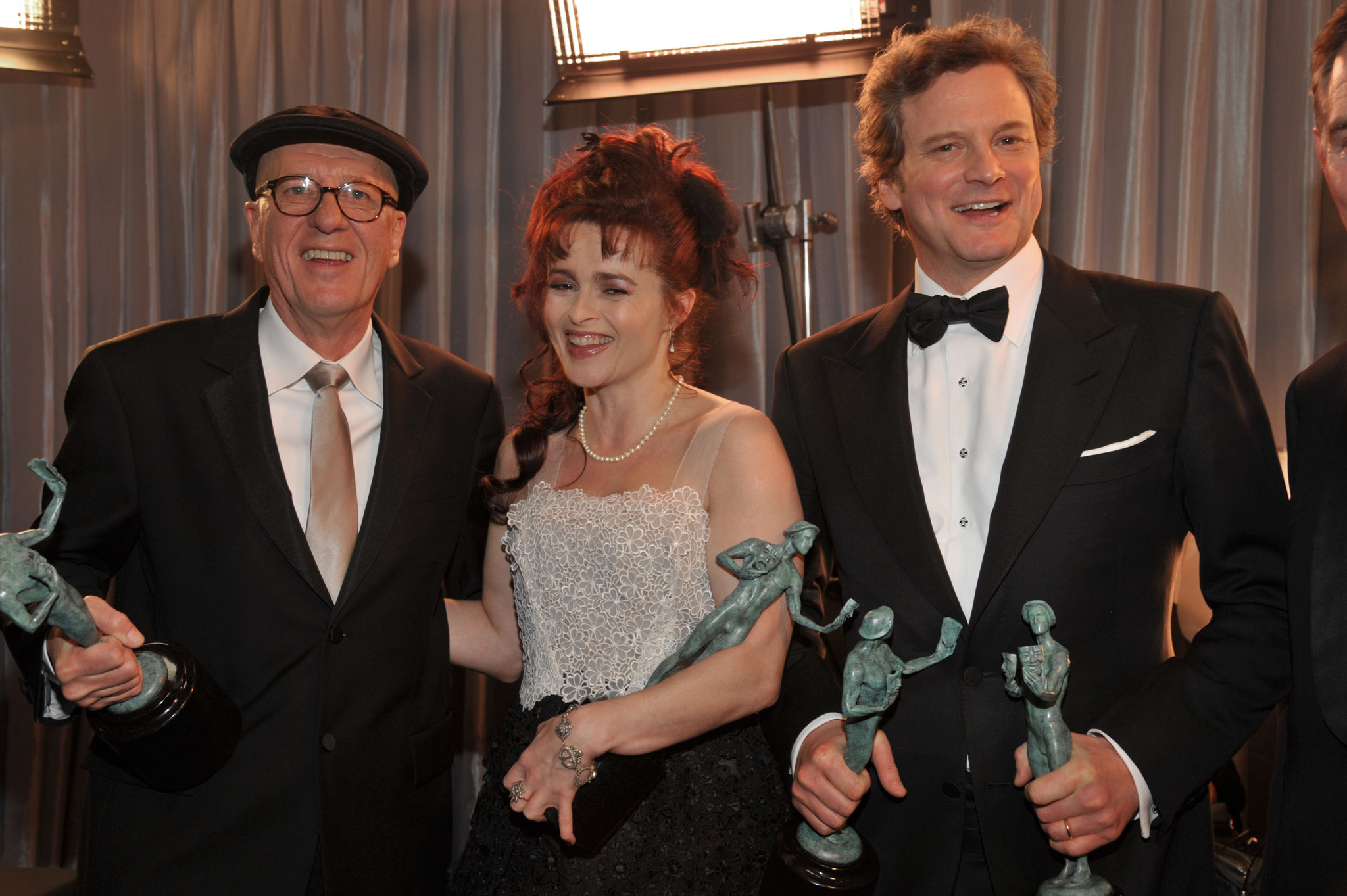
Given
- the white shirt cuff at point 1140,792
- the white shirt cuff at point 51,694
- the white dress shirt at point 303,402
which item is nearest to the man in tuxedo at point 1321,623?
the white shirt cuff at point 1140,792

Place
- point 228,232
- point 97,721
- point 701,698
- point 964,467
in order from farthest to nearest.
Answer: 1. point 228,232
2. point 964,467
3. point 701,698
4. point 97,721

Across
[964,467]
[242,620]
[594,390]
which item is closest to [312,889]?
[242,620]

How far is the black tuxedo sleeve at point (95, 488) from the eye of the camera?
178 cm

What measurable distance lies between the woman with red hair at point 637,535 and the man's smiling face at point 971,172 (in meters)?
0.39

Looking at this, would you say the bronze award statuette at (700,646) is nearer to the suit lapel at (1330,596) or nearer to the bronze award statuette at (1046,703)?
the bronze award statuette at (1046,703)

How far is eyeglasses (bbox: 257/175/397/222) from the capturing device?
203 centimetres

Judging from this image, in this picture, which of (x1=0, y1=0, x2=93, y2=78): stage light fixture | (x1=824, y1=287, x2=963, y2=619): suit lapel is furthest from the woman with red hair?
(x1=0, y1=0, x2=93, y2=78): stage light fixture

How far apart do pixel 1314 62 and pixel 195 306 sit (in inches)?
125

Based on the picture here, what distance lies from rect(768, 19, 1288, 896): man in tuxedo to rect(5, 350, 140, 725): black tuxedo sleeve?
1250 mm

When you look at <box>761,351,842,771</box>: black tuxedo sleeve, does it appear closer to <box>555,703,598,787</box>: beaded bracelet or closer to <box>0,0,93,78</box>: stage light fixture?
<box>555,703,598,787</box>: beaded bracelet

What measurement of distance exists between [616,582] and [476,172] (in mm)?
1840

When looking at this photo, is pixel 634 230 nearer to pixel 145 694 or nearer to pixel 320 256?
pixel 320 256

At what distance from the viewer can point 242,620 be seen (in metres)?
1.84

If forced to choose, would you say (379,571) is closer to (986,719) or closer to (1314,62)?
(986,719)
